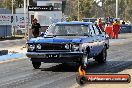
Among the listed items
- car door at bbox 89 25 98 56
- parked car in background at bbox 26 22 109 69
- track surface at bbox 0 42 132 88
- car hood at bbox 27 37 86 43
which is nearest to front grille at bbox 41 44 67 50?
parked car in background at bbox 26 22 109 69

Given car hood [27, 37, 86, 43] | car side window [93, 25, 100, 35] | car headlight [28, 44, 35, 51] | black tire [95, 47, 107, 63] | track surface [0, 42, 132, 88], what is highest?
car side window [93, 25, 100, 35]

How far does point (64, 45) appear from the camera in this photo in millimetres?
14656

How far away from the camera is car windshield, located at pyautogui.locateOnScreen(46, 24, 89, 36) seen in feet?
52.2

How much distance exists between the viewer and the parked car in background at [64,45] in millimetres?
14641

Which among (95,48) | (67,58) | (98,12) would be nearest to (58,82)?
(67,58)

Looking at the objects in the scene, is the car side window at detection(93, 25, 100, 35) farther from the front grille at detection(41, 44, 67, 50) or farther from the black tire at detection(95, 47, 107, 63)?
the front grille at detection(41, 44, 67, 50)

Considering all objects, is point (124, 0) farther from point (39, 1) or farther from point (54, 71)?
point (54, 71)

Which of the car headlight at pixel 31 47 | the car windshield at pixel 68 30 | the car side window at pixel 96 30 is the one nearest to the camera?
the car headlight at pixel 31 47

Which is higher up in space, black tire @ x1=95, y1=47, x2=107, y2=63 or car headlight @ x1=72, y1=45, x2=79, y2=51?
car headlight @ x1=72, y1=45, x2=79, y2=51

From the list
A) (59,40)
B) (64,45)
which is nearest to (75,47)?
(64,45)

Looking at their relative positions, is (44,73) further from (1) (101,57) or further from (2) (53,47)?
(1) (101,57)

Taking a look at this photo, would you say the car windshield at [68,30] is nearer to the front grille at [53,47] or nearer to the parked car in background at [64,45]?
the parked car in background at [64,45]

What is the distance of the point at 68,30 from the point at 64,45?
149 cm

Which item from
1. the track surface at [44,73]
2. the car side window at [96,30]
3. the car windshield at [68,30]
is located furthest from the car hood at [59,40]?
the car side window at [96,30]
